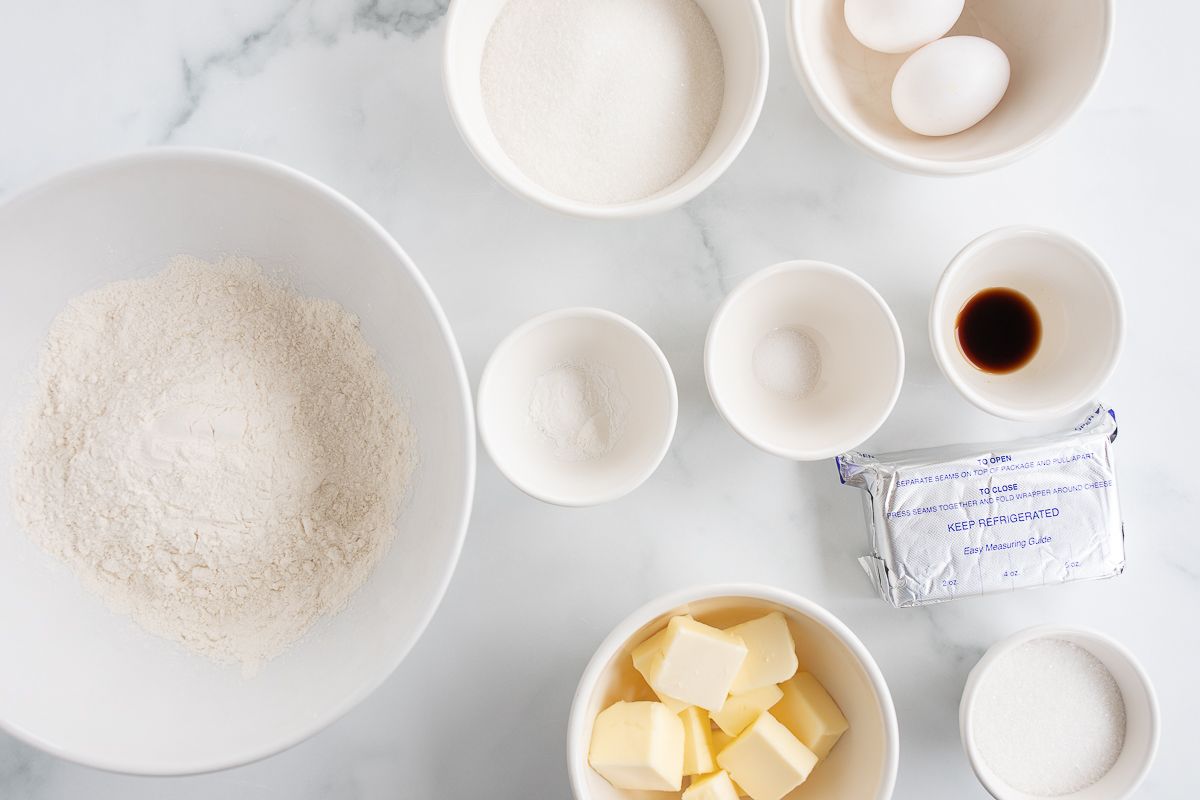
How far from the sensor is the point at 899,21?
45.3 inches

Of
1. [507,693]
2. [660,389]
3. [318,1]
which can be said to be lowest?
[507,693]

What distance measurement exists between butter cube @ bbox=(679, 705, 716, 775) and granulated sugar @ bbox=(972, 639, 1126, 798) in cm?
41

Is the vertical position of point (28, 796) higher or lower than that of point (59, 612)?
lower

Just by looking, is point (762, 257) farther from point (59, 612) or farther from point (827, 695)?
point (59, 612)

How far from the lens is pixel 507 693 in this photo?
1280 millimetres

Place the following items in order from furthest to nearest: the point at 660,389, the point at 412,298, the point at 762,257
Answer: the point at 762,257
the point at 660,389
the point at 412,298

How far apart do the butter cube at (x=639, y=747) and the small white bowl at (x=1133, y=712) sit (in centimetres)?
43

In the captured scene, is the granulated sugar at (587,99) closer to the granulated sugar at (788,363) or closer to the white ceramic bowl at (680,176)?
the white ceramic bowl at (680,176)

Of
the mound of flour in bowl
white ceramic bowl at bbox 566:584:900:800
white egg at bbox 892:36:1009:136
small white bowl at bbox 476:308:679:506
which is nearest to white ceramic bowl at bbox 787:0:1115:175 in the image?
white egg at bbox 892:36:1009:136

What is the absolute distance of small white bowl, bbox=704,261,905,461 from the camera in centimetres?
118

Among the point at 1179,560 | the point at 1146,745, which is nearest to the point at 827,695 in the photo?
the point at 1146,745

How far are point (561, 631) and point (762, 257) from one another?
65 centimetres

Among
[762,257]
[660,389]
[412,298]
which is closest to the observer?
[412,298]

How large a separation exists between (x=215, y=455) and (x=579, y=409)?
0.50 meters
